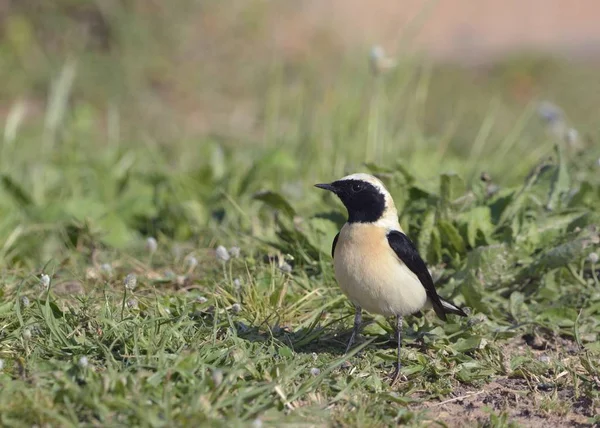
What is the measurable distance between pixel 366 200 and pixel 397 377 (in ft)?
2.93

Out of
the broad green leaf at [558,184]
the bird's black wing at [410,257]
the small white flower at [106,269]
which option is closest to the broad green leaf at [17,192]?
the small white flower at [106,269]

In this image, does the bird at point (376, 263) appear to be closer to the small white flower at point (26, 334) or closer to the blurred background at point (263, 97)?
the blurred background at point (263, 97)

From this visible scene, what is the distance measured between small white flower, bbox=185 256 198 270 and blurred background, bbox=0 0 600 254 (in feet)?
2.42

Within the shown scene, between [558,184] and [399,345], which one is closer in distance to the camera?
[399,345]

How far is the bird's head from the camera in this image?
459 cm

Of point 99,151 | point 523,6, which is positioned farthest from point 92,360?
point 523,6

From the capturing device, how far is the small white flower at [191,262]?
17.9 feet

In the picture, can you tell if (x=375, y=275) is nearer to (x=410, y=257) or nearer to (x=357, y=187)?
(x=410, y=257)

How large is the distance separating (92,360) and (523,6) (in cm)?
1480

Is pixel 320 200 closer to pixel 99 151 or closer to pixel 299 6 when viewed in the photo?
pixel 99 151

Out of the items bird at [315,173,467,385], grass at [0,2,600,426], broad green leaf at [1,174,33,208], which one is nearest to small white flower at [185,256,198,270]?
grass at [0,2,600,426]

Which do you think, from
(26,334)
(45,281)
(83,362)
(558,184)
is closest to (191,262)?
(45,281)

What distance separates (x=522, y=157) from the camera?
7918 mm

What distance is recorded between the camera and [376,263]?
4328 mm
